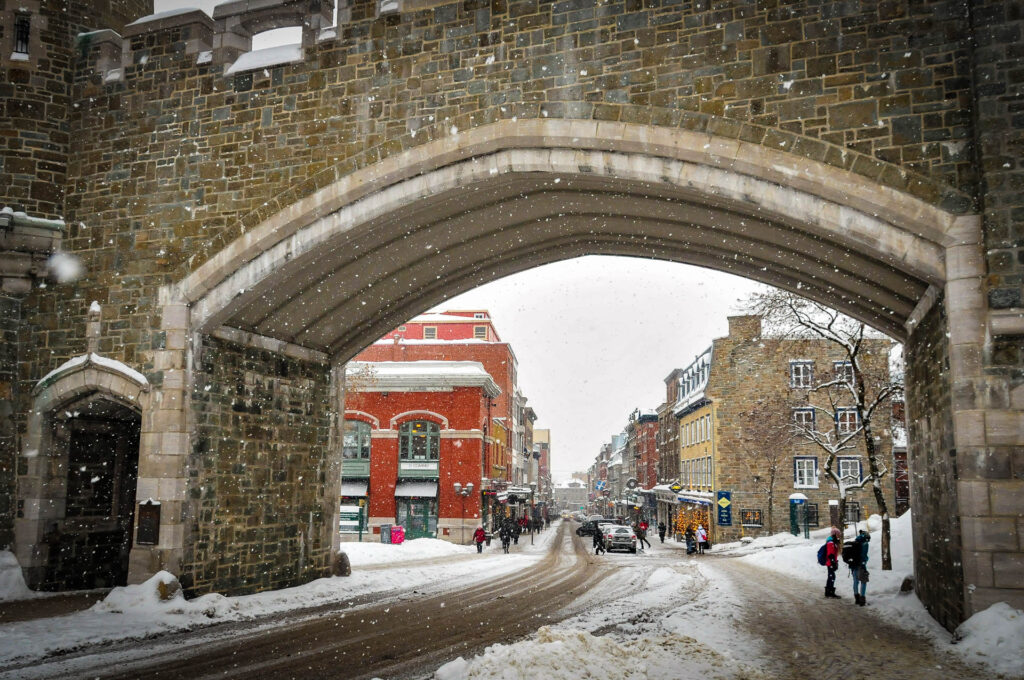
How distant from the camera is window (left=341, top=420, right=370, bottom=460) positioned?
39.9 m

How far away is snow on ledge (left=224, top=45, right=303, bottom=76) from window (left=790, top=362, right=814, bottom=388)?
2957 cm

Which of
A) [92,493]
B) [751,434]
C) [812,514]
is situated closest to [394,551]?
[92,493]

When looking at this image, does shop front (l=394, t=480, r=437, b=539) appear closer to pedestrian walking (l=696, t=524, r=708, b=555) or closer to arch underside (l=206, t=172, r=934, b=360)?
pedestrian walking (l=696, t=524, r=708, b=555)

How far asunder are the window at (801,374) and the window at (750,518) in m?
6.83

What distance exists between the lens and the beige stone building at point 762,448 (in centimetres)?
3806

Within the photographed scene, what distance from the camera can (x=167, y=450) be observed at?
12.8 metres

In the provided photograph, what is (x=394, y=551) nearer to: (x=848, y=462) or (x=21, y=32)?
(x=21, y=32)

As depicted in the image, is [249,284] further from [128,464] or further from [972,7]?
[972,7]

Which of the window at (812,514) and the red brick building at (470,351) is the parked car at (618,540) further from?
the window at (812,514)

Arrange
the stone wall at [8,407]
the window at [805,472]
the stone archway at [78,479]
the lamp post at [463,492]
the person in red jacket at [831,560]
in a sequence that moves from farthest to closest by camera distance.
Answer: the window at [805,472] → the lamp post at [463,492] → the person in red jacket at [831,560] → the stone wall at [8,407] → the stone archway at [78,479]

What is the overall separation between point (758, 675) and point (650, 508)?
67465mm

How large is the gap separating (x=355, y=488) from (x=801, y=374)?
2281 centimetres

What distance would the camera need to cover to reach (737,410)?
41.6 meters

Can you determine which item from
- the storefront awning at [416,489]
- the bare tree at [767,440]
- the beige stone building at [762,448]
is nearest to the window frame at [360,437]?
the storefront awning at [416,489]
